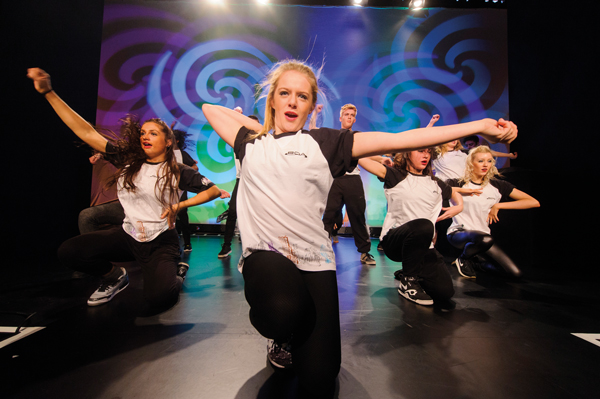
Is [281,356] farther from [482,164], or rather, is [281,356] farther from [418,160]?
[482,164]

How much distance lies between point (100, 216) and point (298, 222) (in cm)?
239

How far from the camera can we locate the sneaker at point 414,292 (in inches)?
81.6

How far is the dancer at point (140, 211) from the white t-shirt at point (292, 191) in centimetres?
98

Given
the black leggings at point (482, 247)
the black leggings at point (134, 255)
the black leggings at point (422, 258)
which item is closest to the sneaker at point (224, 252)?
the black leggings at point (134, 255)

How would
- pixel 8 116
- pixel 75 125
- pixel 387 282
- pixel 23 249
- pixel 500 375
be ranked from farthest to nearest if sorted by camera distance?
1. pixel 23 249
2. pixel 8 116
3. pixel 387 282
4. pixel 75 125
5. pixel 500 375

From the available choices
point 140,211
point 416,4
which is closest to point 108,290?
point 140,211

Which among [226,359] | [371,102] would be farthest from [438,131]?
[371,102]

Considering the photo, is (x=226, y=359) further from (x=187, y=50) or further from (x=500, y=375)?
(x=187, y=50)

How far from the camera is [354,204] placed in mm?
3484

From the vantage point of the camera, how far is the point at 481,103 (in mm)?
5812

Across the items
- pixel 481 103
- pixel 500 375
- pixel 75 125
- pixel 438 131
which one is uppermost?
pixel 481 103

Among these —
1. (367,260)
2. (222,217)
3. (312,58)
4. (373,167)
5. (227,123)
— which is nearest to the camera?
(227,123)

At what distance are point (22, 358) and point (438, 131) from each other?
196 cm

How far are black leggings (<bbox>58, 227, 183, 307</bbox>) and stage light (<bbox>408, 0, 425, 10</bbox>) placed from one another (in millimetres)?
6569
